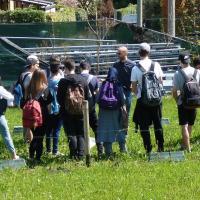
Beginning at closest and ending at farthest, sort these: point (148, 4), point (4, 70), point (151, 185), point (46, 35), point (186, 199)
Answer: point (186, 199) < point (151, 185) < point (4, 70) < point (46, 35) < point (148, 4)

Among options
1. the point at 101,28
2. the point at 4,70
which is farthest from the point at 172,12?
the point at 4,70

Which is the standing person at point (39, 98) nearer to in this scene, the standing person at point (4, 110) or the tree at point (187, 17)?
the standing person at point (4, 110)

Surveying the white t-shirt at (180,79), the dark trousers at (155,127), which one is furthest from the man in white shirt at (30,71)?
the white t-shirt at (180,79)

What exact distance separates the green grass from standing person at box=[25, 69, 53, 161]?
0.30 meters

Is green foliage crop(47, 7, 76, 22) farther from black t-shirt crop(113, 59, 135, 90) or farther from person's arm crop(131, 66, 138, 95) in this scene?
person's arm crop(131, 66, 138, 95)

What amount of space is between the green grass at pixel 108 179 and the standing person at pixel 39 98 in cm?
30

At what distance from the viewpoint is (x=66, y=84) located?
34.0 feet

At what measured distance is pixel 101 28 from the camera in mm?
29562

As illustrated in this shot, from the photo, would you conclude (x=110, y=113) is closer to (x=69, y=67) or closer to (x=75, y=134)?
(x=75, y=134)

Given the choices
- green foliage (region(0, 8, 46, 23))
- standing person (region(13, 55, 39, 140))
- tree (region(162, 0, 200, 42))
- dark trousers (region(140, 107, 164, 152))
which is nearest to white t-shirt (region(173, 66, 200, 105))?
dark trousers (region(140, 107, 164, 152))

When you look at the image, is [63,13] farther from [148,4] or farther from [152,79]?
[152,79]

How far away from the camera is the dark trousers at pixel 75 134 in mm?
10523

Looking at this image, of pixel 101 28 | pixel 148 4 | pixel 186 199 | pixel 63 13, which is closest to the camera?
pixel 186 199

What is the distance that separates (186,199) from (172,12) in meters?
21.1
